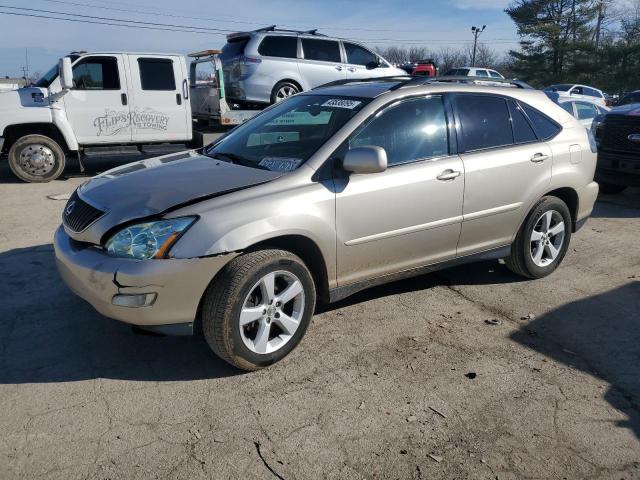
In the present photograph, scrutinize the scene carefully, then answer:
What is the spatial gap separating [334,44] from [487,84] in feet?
28.0

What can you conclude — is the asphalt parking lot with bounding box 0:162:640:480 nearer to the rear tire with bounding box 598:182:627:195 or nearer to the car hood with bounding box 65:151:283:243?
the car hood with bounding box 65:151:283:243

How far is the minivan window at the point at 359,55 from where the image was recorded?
12.8m

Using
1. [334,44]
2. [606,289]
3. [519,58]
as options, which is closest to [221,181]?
[606,289]

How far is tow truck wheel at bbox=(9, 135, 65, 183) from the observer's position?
875cm

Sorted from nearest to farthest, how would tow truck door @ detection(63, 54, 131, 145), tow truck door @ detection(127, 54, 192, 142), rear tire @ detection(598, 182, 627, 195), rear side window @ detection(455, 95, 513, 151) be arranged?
rear side window @ detection(455, 95, 513, 151) → rear tire @ detection(598, 182, 627, 195) → tow truck door @ detection(63, 54, 131, 145) → tow truck door @ detection(127, 54, 192, 142)

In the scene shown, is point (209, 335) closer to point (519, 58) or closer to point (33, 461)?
point (33, 461)

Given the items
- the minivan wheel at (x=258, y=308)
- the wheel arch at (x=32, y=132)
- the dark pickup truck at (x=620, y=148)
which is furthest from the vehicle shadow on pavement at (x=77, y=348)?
the dark pickup truck at (x=620, y=148)

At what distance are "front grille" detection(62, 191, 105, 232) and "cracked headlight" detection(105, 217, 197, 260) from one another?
0.98 ft

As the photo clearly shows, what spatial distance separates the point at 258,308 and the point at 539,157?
9.32 ft

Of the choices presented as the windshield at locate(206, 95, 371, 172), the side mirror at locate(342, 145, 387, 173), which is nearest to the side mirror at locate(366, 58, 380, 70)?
the windshield at locate(206, 95, 371, 172)

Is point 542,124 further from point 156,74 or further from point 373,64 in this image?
point 373,64

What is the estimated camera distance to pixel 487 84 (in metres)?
4.69

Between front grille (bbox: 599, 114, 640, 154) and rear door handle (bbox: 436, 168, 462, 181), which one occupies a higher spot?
rear door handle (bbox: 436, 168, 462, 181)

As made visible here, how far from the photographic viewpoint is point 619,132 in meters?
8.10
